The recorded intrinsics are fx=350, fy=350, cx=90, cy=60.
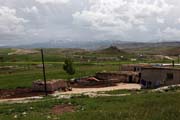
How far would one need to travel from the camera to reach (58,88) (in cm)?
5350

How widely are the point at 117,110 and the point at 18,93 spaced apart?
103 feet

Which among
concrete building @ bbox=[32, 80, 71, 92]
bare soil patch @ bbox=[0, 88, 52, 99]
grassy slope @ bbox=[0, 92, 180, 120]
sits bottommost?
bare soil patch @ bbox=[0, 88, 52, 99]

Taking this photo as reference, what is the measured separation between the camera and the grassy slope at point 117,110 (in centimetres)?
2053

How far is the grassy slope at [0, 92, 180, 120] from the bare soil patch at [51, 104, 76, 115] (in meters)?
0.46

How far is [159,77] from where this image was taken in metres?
52.4

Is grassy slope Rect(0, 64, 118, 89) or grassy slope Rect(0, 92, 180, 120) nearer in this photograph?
grassy slope Rect(0, 92, 180, 120)

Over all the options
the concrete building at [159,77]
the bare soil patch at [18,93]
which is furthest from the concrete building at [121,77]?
the bare soil patch at [18,93]

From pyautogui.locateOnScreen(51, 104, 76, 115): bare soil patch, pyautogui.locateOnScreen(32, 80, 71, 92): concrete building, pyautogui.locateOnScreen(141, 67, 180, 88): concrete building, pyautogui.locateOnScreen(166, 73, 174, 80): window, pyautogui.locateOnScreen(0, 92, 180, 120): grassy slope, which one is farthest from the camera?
pyautogui.locateOnScreen(32, 80, 71, 92): concrete building

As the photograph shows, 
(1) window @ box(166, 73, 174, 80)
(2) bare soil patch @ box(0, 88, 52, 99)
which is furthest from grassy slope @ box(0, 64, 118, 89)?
(1) window @ box(166, 73, 174, 80)

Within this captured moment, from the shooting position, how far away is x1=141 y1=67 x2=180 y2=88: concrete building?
165ft

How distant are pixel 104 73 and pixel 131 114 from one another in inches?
1862

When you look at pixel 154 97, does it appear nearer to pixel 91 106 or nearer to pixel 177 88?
pixel 91 106

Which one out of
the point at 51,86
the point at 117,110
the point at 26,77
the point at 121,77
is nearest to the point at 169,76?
the point at 121,77

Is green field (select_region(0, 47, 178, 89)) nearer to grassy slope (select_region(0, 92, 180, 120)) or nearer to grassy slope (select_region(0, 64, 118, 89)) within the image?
grassy slope (select_region(0, 64, 118, 89))
